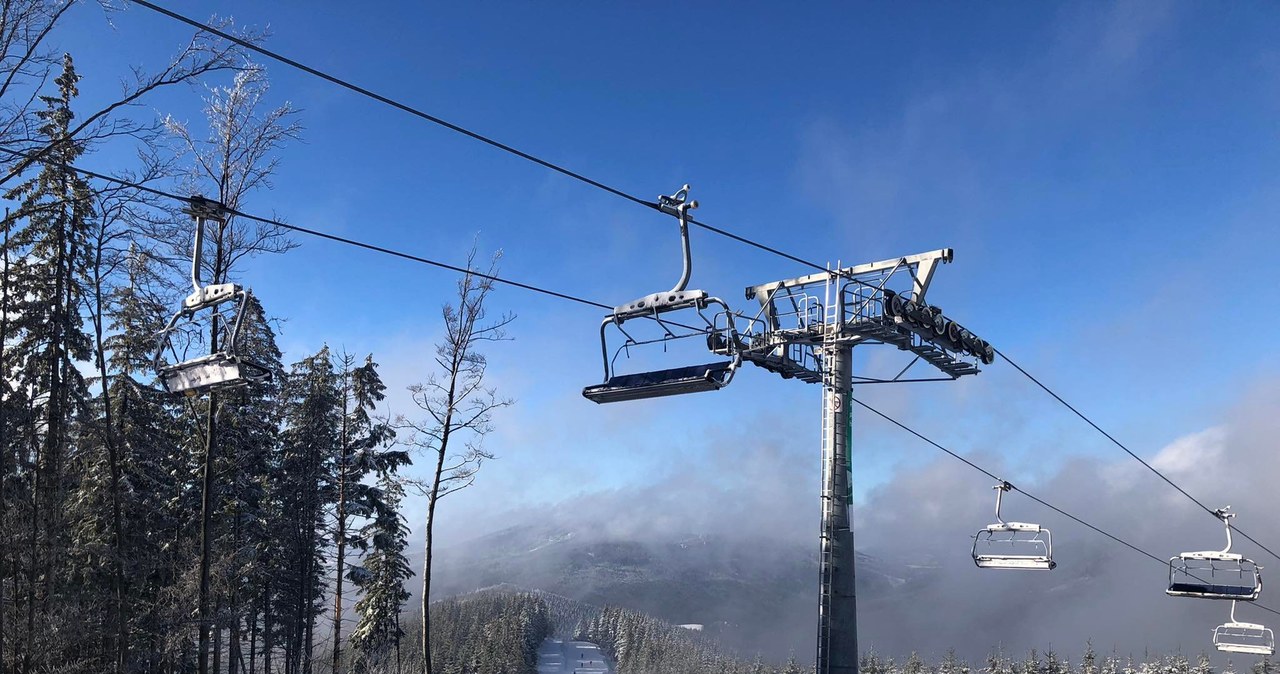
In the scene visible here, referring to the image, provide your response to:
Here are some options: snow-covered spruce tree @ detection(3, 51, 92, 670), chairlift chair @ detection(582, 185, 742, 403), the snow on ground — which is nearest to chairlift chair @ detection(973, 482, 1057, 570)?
chairlift chair @ detection(582, 185, 742, 403)

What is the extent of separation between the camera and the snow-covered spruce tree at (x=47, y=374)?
1856 centimetres

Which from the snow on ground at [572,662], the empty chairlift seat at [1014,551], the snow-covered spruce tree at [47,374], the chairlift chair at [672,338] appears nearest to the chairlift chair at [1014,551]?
the empty chairlift seat at [1014,551]

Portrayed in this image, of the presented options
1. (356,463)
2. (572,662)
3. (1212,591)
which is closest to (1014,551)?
(1212,591)

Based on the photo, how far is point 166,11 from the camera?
23.6 ft

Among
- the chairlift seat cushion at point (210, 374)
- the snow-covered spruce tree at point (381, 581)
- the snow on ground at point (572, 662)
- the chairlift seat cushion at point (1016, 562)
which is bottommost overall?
the snow on ground at point (572, 662)

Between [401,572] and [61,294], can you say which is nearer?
[61,294]

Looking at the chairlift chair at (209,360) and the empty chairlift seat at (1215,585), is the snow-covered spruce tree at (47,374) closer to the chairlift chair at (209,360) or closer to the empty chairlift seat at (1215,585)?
the chairlift chair at (209,360)

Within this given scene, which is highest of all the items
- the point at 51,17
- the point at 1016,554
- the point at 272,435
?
the point at 51,17

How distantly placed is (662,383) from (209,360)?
447 centimetres

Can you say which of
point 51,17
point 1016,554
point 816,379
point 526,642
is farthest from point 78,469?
point 526,642

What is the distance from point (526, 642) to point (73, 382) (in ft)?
296

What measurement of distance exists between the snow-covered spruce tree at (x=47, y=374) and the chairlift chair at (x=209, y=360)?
1157 centimetres

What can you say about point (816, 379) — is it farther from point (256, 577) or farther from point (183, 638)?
point (256, 577)

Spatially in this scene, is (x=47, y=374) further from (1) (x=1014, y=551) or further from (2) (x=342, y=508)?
(1) (x=1014, y=551)
